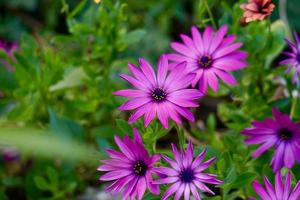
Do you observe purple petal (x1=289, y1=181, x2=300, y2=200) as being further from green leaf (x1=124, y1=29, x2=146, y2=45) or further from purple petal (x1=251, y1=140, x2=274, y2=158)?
green leaf (x1=124, y1=29, x2=146, y2=45)

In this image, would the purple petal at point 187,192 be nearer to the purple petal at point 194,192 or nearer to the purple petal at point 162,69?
the purple petal at point 194,192

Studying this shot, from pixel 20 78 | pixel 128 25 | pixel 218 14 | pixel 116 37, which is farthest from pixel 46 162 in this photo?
pixel 218 14

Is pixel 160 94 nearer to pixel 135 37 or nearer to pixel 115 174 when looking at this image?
pixel 115 174

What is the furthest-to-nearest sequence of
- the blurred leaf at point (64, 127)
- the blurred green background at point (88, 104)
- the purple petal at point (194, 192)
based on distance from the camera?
the blurred leaf at point (64, 127)
the blurred green background at point (88, 104)
the purple petal at point (194, 192)

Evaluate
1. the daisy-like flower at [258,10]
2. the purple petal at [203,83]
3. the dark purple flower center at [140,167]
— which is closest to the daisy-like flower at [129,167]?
the dark purple flower center at [140,167]

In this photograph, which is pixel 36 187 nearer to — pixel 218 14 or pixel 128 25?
pixel 128 25

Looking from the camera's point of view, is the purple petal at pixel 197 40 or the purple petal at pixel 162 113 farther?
the purple petal at pixel 197 40

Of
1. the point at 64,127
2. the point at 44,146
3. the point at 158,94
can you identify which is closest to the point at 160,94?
the point at 158,94
